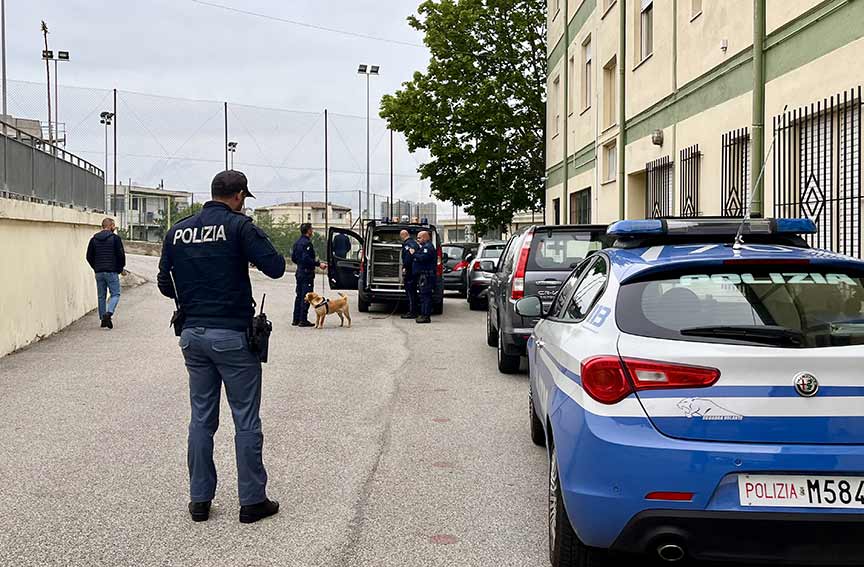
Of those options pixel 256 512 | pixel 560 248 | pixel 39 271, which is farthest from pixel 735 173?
pixel 39 271

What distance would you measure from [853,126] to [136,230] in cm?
4832

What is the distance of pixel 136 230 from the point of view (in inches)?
2088

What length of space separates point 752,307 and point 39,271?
12613mm

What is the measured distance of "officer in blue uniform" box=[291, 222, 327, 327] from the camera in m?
16.5

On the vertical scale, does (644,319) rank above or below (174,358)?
above

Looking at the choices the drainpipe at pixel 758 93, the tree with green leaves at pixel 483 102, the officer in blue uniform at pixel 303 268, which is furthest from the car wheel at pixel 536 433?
the tree with green leaves at pixel 483 102

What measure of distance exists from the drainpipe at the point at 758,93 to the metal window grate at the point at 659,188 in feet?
13.7

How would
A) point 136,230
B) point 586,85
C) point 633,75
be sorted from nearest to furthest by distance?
point 633,75
point 586,85
point 136,230

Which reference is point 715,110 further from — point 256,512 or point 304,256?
point 256,512

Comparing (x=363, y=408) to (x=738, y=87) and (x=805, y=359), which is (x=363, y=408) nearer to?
(x=805, y=359)

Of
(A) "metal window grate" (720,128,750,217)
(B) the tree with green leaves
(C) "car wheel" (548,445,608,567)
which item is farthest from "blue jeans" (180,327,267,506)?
(B) the tree with green leaves

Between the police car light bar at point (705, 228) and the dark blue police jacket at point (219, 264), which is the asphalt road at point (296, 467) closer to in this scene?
the dark blue police jacket at point (219, 264)

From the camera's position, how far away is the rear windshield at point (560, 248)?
34.1 feet

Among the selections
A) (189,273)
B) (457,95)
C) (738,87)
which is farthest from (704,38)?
(457,95)
